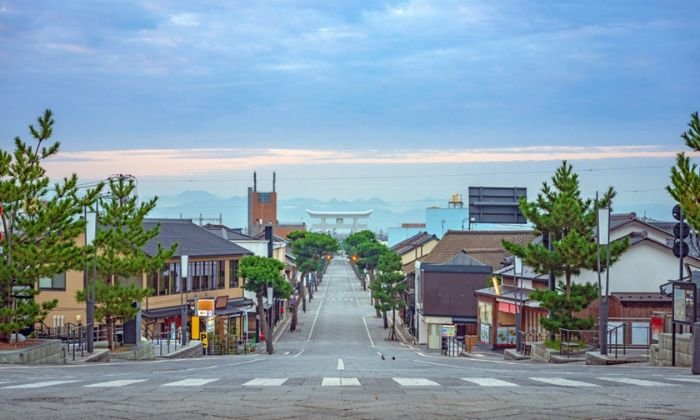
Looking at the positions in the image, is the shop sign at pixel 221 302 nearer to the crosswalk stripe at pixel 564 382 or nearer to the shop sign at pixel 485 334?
the shop sign at pixel 485 334

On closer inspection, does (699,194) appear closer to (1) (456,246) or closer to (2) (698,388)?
(2) (698,388)

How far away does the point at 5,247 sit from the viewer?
30094mm

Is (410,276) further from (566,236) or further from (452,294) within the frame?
(566,236)

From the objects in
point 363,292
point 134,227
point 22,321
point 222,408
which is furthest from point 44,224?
point 363,292

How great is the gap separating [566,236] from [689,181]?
12.4 meters

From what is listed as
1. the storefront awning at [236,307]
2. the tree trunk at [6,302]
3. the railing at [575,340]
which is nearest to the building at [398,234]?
the storefront awning at [236,307]

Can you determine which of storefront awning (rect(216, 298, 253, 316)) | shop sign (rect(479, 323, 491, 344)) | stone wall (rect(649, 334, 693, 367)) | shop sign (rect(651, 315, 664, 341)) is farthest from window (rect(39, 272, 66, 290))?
stone wall (rect(649, 334, 693, 367))

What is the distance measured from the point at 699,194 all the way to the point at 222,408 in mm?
17457

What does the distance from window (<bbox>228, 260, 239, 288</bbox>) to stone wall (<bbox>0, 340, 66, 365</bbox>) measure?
46.3m

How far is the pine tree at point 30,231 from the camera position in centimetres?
2972

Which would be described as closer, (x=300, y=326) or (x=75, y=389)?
(x=75, y=389)

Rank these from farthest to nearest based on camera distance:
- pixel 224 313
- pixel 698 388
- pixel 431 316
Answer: pixel 431 316 < pixel 224 313 < pixel 698 388

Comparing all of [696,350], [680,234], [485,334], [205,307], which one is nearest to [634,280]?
[485,334]

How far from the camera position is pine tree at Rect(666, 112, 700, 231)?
81.2ft
